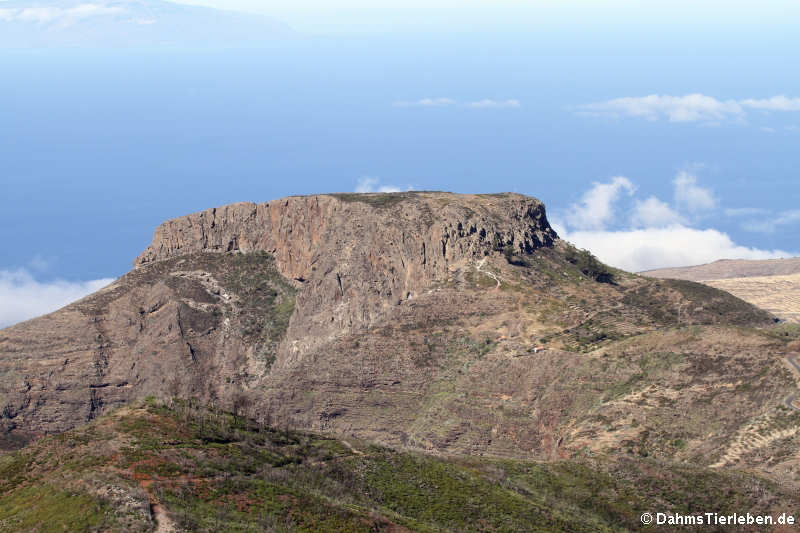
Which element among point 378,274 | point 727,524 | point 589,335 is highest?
point 378,274

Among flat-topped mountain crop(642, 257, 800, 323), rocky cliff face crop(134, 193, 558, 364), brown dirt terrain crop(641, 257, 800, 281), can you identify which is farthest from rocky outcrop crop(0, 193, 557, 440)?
brown dirt terrain crop(641, 257, 800, 281)

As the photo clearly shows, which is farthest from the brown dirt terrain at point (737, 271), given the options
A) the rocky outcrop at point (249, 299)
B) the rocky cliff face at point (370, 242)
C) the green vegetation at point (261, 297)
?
the green vegetation at point (261, 297)

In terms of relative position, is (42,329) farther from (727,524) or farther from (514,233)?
(727,524)

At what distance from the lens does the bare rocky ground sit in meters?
63.4

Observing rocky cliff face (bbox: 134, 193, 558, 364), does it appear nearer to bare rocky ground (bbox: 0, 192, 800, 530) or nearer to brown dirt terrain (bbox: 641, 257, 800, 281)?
bare rocky ground (bbox: 0, 192, 800, 530)

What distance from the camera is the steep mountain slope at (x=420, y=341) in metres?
64.6

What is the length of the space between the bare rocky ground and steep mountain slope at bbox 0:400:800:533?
2.98 m

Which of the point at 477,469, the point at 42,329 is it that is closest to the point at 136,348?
the point at 42,329

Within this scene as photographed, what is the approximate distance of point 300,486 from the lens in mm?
45062

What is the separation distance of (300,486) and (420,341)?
34974mm

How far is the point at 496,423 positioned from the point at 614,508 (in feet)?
62.9

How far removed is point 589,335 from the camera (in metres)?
76.0

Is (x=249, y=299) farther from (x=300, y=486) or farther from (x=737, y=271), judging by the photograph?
(x=737, y=271)

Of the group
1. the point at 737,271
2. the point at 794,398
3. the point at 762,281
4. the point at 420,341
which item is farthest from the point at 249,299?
the point at 737,271
